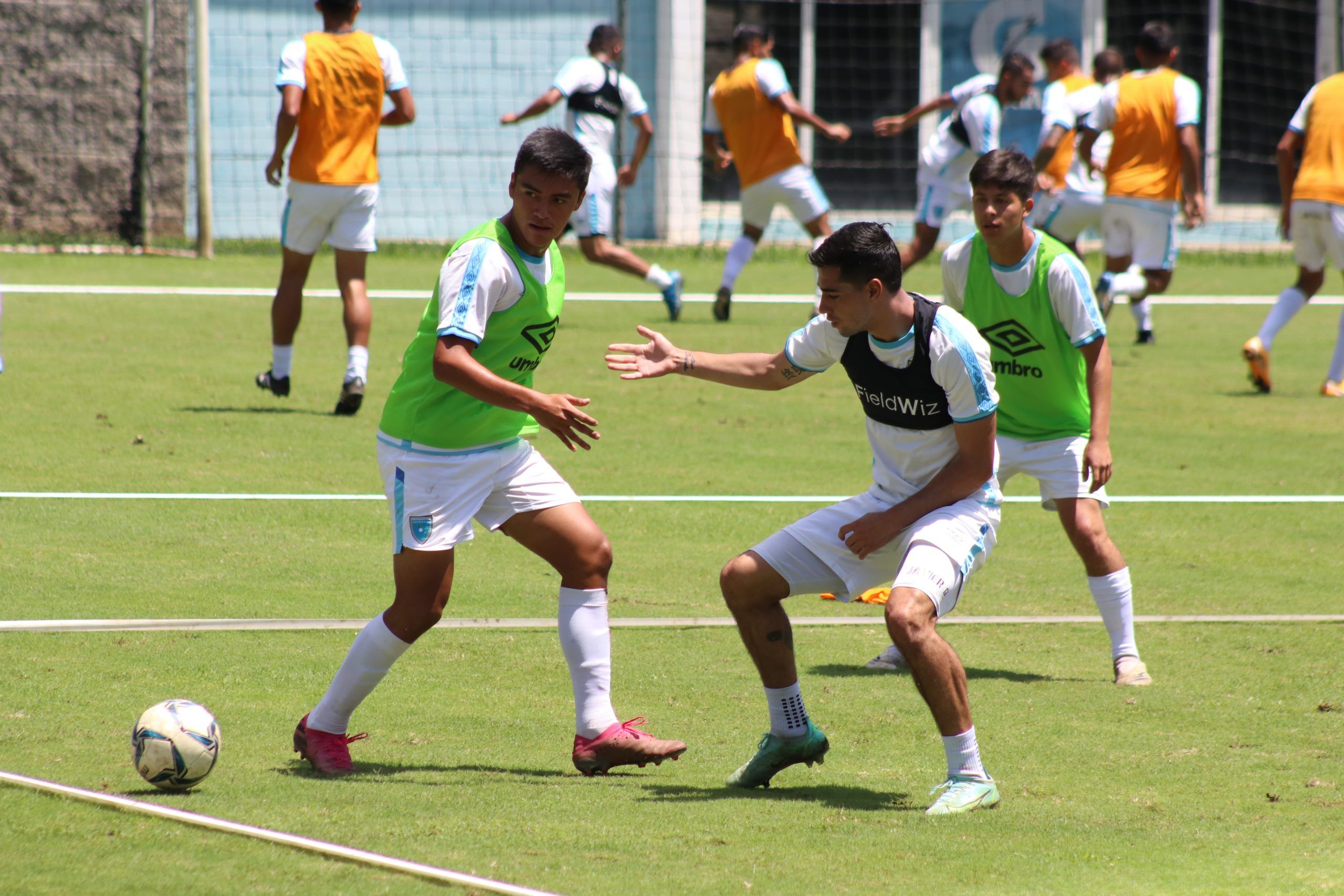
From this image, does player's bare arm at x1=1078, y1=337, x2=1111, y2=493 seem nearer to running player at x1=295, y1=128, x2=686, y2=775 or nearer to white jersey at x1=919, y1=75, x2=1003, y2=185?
running player at x1=295, y1=128, x2=686, y2=775

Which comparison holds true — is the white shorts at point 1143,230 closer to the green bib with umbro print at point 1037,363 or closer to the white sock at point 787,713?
the green bib with umbro print at point 1037,363

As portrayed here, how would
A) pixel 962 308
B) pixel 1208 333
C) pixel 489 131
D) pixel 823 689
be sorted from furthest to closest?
pixel 489 131
pixel 1208 333
pixel 962 308
pixel 823 689

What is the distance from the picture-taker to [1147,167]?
39.3 feet

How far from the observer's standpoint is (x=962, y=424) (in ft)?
14.3

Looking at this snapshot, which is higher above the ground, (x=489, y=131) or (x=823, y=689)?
(x=489, y=131)

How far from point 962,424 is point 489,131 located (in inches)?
628

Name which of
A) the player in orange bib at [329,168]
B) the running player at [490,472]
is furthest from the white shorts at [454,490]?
the player in orange bib at [329,168]

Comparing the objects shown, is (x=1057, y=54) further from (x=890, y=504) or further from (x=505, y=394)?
(x=505, y=394)

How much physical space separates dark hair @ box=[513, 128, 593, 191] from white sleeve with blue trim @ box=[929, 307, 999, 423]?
1.06 m

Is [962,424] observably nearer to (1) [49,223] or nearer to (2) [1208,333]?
(2) [1208,333]

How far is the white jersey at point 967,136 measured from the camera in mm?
12766

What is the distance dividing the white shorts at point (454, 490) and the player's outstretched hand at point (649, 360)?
386mm

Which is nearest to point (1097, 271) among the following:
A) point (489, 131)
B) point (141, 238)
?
point (489, 131)

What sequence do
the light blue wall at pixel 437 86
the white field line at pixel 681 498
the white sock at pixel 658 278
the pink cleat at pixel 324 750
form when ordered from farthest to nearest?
the light blue wall at pixel 437 86 → the white sock at pixel 658 278 → the white field line at pixel 681 498 → the pink cleat at pixel 324 750
